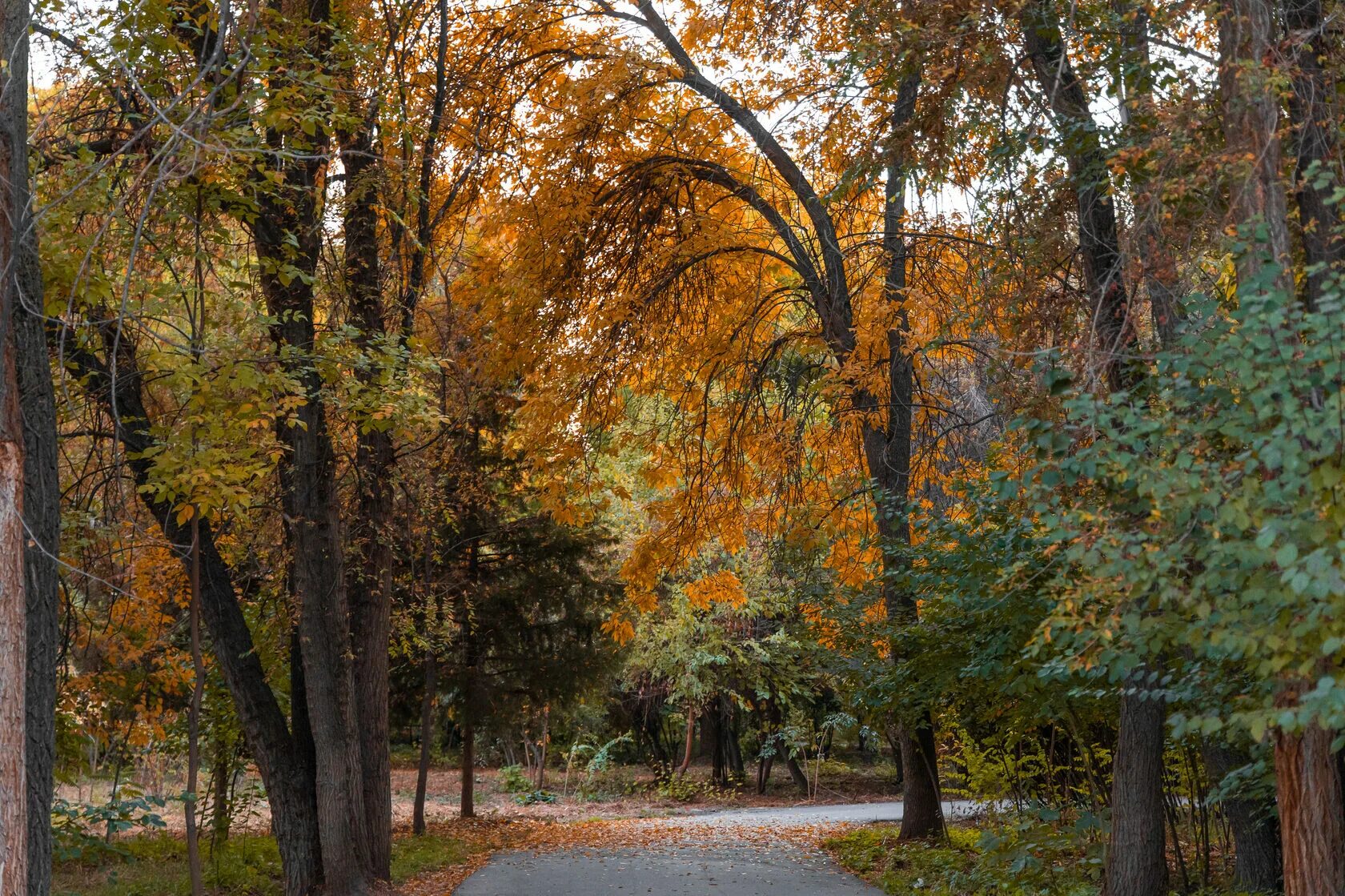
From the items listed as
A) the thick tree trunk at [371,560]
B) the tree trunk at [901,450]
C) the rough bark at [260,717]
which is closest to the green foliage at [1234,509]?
the tree trunk at [901,450]

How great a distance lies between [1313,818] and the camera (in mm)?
5508

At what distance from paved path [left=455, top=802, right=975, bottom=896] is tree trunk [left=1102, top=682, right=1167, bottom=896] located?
3.38 meters

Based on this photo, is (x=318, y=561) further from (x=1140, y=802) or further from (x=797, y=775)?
(x=797, y=775)

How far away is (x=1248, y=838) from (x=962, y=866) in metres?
3.97

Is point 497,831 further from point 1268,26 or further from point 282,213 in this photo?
point 1268,26

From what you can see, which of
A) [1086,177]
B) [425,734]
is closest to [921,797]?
[425,734]

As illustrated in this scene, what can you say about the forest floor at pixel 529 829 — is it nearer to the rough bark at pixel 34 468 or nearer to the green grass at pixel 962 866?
the green grass at pixel 962 866

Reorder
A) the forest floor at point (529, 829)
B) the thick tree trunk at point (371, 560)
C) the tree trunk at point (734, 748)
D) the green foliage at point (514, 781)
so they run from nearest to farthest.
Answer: the thick tree trunk at point (371, 560), the forest floor at point (529, 829), the green foliage at point (514, 781), the tree trunk at point (734, 748)

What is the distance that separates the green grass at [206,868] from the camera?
12.1 meters

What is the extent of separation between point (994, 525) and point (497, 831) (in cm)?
1324

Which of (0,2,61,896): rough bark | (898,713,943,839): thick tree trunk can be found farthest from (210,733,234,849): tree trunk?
(898,713,943,839): thick tree trunk

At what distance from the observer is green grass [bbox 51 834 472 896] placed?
1207 centimetres

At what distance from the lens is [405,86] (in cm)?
1038

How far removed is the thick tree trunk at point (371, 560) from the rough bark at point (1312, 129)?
26.3ft
